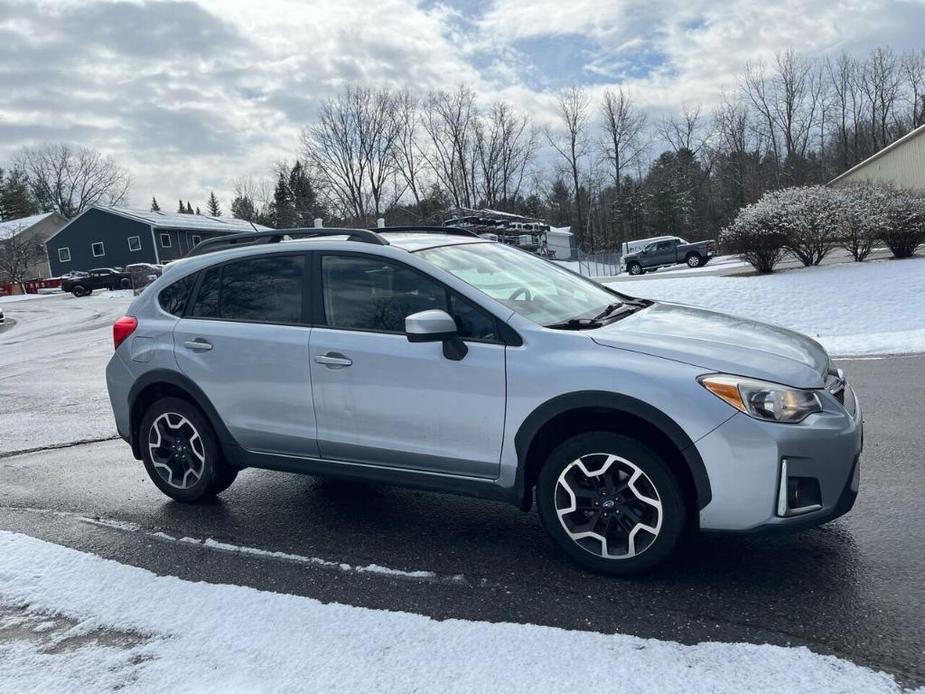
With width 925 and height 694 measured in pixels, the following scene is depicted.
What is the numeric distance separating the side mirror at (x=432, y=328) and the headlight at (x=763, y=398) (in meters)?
1.22

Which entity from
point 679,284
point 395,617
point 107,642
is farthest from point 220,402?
point 679,284

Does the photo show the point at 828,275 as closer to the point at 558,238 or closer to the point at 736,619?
the point at 736,619

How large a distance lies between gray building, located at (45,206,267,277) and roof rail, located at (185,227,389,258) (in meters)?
53.5

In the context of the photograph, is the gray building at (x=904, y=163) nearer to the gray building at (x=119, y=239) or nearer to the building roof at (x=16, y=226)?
the gray building at (x=119, y=239)

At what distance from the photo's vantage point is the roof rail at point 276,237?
4.21 meters

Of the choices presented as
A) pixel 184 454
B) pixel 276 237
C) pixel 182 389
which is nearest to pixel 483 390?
pixel 276 237

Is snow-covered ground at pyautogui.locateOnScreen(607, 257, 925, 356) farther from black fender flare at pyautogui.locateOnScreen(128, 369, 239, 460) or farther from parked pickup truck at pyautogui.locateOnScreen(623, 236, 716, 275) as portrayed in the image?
parked pickup truck at pyautogui.locateOnScreen(623, 236, 716, 275)

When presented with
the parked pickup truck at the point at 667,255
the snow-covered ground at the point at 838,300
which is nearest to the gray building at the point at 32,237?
the parked pickup truck at the point at 667,255

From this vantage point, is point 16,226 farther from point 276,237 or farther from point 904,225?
point 276,237

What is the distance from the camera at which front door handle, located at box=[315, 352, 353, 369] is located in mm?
3946

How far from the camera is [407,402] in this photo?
12.3 ft

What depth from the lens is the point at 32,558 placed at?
4070 mm

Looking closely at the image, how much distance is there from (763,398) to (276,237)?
323 centimetres

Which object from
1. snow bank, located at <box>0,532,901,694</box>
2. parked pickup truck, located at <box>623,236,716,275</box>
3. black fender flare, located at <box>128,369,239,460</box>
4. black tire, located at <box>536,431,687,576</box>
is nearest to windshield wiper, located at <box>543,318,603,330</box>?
black tire, located at <box>536,431,687,576</box>
